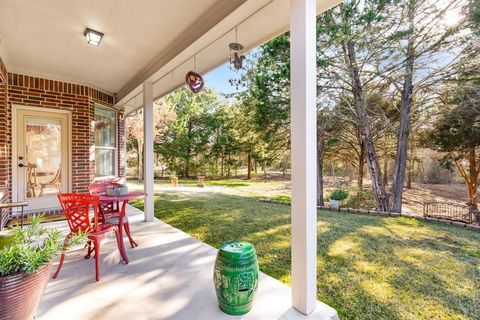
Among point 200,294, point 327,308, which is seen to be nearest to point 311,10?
point 327,308

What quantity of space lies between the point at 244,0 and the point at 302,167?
157 cm

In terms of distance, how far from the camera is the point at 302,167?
1.84 metres

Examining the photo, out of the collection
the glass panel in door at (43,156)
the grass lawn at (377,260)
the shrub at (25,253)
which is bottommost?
the grass lawn at (377,260)

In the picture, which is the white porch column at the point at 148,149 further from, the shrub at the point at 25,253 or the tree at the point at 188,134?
the tree at the point at 188,134

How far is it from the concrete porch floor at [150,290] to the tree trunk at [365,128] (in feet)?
23.0

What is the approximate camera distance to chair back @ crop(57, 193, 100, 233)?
2.41 metres

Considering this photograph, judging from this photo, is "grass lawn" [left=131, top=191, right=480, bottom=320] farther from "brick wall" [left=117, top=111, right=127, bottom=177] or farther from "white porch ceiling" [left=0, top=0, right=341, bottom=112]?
"white porch ceiling" [left=0, top=0, right=341, bottom=112]

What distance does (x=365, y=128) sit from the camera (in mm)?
8227

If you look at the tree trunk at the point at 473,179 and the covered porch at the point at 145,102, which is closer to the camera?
the covered porch at the point at 145,102

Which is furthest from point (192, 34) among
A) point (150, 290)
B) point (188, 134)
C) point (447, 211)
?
point (188, 134)

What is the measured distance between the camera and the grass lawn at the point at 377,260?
218cm

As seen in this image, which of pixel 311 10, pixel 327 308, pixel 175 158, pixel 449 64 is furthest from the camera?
pixel 175 158

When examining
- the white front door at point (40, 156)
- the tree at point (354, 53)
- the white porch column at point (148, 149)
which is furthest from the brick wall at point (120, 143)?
the tree at point (354, 53)

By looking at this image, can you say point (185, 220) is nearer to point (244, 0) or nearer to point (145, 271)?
point (145, 271)
